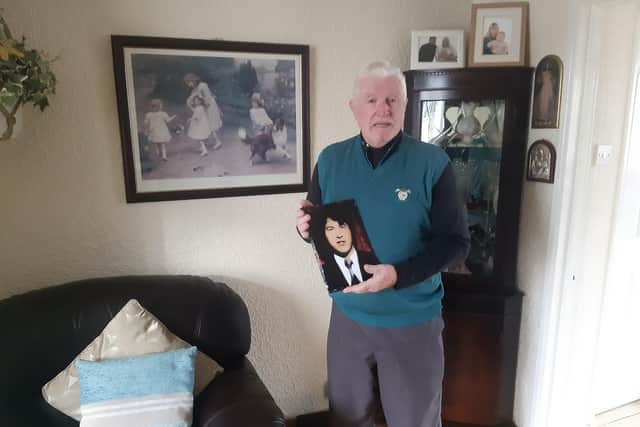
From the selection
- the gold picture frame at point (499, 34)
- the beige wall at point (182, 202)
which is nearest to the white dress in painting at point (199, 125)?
the beige wall at point (182, 202)

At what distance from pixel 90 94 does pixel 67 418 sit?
3.59 ft

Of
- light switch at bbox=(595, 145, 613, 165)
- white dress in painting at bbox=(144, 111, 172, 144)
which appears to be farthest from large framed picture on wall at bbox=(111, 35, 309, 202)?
light switch at bbox=(595, 145, 613, 165)

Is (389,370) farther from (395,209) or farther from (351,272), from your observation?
(395,209)

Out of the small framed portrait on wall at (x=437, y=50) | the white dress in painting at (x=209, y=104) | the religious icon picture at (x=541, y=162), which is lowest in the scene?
the religious icon picture at (x=541, y=162)

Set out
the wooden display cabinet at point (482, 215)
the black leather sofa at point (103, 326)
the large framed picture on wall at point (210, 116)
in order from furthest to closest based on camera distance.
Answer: the wooden display cabinet at point (482, 215) → the large framed picture on wall at point (210, 116) → the black leather sofa at point (103, 326)

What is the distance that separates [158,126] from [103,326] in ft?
2.43

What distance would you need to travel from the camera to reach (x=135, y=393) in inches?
49.1

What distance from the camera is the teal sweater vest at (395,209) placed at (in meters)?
1.21

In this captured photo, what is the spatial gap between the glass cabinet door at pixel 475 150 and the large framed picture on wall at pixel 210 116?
562 mm

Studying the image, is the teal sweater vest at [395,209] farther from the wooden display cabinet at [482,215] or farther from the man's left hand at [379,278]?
the wooden display cabinet at [482,215]

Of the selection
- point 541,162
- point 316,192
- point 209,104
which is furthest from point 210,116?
point 541,162

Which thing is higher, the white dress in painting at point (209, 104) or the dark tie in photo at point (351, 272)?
the white dress in painting at point (209, 104)

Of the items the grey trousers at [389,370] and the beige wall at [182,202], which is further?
the beige wall at [182,202]

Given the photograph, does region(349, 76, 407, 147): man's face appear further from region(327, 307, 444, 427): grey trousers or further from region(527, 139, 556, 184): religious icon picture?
region(527, 139, 556, 184): religious icon picture
